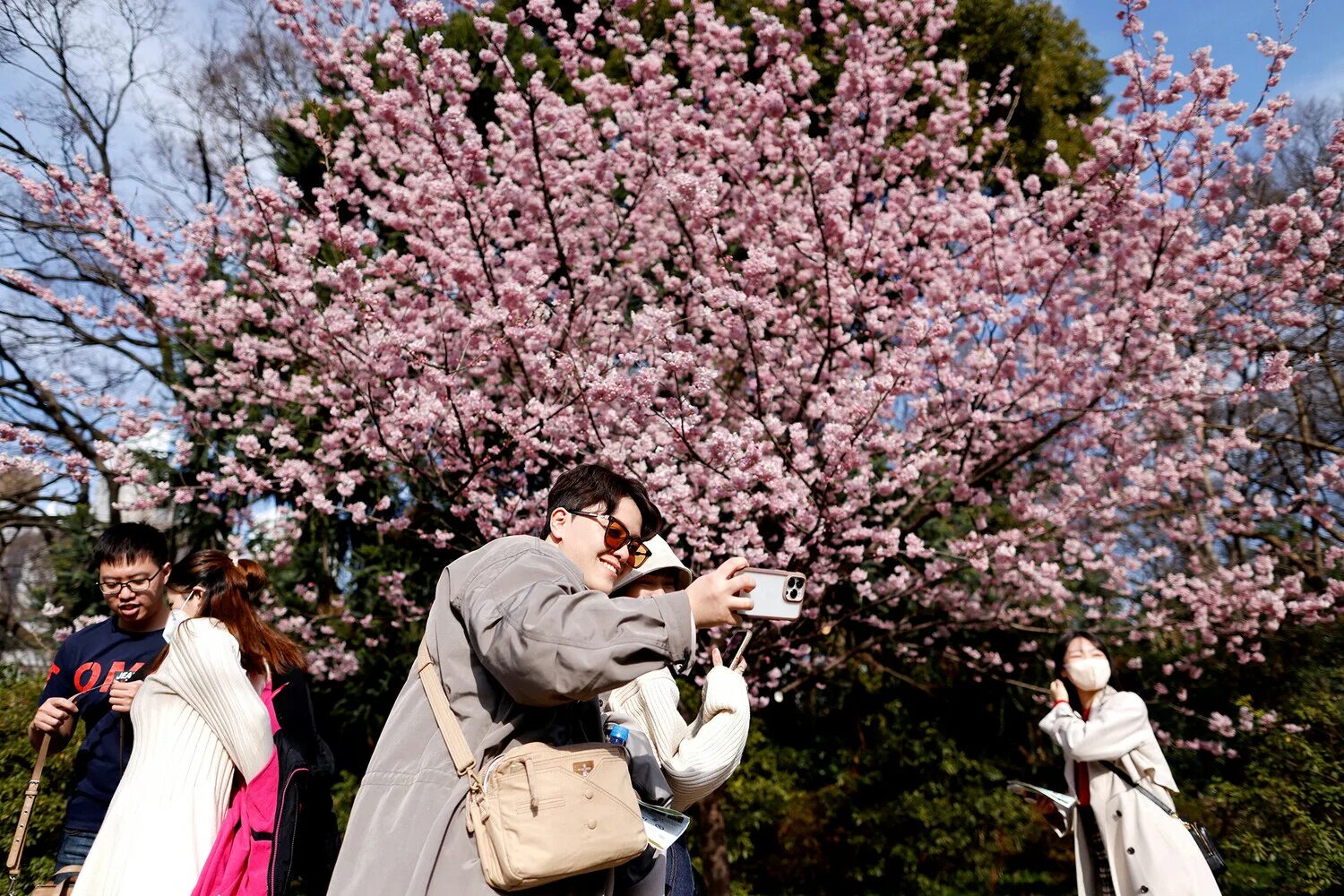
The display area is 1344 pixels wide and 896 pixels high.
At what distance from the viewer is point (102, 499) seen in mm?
10391

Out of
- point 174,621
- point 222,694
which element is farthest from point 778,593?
point 174,621

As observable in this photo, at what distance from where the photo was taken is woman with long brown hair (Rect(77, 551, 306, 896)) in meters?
2.09

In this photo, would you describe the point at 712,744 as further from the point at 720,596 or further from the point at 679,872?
the point at 720,596

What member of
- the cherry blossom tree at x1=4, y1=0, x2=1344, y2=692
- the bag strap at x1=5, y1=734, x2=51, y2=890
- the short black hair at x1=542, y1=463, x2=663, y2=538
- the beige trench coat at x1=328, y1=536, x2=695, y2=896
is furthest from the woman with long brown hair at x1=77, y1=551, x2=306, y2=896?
the cherry blossom tree at x1=4, y1=0, x2=1344, y2=692

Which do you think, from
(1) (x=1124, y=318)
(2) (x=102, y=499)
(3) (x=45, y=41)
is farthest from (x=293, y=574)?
(1) (x=1124, y=318)

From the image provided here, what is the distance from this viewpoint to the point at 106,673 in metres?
2.89

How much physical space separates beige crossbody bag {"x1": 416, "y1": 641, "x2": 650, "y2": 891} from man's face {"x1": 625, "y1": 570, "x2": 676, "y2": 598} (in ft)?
2.87

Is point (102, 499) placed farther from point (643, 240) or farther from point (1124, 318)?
point (1124, 318)

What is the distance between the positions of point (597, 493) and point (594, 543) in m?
0.10

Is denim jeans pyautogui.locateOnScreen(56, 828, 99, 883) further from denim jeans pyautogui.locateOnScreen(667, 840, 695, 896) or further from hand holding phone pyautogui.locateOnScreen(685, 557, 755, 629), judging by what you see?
hand holding phone pyautogui.locateOnScreen(685, 557, 755, 629)

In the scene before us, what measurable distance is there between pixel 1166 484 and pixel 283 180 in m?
6.27

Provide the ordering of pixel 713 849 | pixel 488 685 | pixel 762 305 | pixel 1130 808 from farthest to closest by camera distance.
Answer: pixel 713 849 → pixel 762 305 → pixel 1130 808 → pixel 488 685

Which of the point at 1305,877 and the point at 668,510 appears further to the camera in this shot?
the point at 668,510

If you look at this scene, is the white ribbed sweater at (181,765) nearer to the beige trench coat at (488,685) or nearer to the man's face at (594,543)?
the beige trench coat at (488,685)
